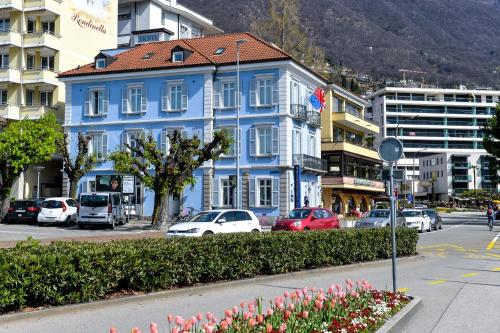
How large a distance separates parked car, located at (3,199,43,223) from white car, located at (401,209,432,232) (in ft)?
77.4

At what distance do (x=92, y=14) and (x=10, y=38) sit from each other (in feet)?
30.5

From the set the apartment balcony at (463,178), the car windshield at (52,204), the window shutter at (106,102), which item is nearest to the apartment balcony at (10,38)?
the window shutter at (106,102)

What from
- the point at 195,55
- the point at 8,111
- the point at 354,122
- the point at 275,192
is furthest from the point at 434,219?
the point at 8,111

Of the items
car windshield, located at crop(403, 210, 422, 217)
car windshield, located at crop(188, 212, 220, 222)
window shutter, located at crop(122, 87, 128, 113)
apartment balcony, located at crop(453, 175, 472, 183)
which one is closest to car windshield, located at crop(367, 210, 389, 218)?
car windshield, located at crop(403, 210, 422, 217)

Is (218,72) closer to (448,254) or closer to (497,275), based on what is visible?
(448,254)

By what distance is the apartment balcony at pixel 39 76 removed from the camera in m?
49.0

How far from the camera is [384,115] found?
129625mm

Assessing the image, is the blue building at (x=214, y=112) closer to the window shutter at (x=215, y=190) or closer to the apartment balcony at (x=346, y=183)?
the window shutter at (x=215, y=190)

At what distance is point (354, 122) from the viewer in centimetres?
5988

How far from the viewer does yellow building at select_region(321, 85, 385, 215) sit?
54938 millimetres

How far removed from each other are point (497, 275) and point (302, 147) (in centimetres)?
2962

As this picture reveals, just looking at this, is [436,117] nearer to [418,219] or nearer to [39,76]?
[418,219]

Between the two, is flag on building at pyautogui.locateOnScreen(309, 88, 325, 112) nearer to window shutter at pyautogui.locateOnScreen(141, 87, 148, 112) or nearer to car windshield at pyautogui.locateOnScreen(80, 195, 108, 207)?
window shutter at pyautogui.locateOnScreen(141, 87, 148, 112)

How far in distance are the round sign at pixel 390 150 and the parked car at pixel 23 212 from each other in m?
29.6
